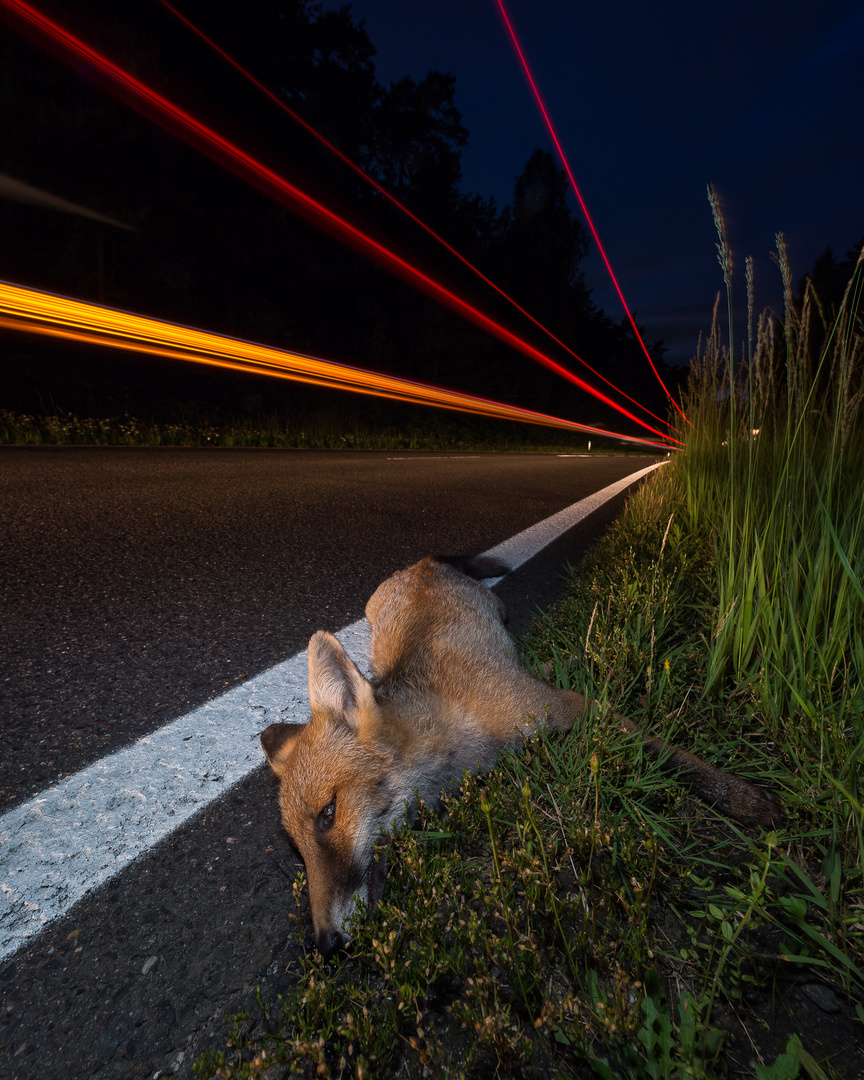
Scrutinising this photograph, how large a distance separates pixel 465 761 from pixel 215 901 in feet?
3.48

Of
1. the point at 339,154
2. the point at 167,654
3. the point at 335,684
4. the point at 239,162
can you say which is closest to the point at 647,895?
the point at 335,684

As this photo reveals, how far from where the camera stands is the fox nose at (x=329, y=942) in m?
1.48

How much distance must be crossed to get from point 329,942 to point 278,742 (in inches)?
29.9

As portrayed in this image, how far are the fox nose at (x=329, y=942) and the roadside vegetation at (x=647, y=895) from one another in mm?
40

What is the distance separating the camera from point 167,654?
280cm

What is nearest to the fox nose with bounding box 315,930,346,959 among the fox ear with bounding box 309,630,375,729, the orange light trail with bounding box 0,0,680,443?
the fox ear with bounding box 309,630,375,729

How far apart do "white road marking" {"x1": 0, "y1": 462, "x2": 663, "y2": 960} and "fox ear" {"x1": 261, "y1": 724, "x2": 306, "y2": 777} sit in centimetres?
8

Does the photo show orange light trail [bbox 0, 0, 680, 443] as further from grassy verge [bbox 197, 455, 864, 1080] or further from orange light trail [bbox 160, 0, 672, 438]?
grassy verge [bbox 197, 455, 864, 1080]

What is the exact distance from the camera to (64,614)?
10.3ft

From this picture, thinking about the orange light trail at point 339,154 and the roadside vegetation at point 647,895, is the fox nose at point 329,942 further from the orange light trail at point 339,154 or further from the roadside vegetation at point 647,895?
the orange light trail at point 339,154

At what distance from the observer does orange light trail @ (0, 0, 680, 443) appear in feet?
47.1

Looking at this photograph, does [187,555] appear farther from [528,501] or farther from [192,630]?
[528,501]

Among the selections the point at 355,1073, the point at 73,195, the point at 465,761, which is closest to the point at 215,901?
the point at 355,1073

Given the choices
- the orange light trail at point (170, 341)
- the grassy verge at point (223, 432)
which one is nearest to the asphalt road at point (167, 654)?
the grassy verge at point (223, 432)
